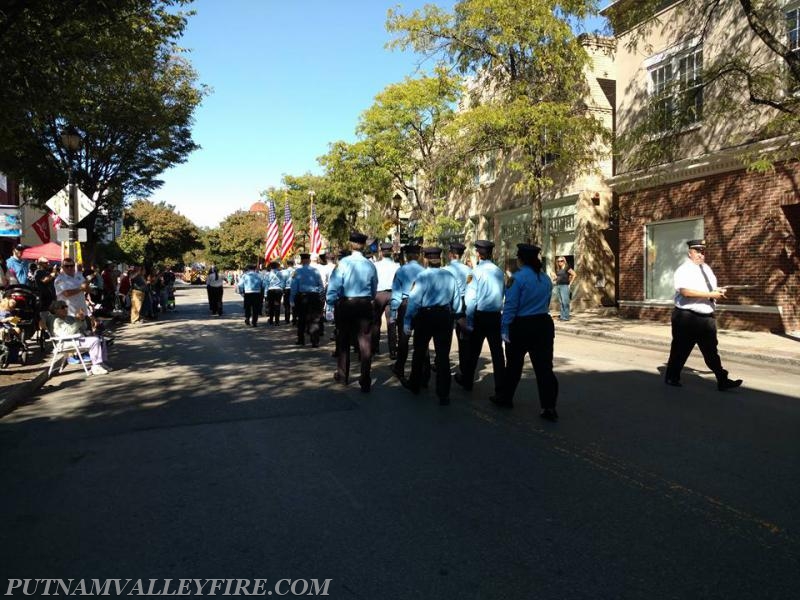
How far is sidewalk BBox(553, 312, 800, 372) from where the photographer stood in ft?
36.2

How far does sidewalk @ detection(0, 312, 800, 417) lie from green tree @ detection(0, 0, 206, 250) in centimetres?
354

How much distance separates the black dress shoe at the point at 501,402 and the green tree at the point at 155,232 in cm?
6192

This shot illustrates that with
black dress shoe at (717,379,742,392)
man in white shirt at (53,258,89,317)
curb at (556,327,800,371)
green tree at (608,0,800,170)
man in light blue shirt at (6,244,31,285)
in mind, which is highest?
green tree at (608,0,800,170)

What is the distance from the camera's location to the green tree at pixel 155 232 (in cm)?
6344

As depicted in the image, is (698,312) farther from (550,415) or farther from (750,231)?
(750,231)

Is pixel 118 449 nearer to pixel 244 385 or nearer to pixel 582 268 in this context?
pixel 244 385

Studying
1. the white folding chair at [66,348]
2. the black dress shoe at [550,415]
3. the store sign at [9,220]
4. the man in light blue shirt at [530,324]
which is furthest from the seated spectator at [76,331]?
the store sign at [9,220]

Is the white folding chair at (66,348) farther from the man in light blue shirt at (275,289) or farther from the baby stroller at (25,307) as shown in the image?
the man in light blue shirt at (275,289)

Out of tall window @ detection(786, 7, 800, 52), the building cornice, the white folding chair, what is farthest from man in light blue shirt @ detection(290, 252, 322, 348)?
tall window @ detection(786, 7, 800, 52)

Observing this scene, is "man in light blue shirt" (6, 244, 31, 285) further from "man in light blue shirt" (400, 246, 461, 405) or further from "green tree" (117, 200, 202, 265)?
"green tree" (117, 200, 202, 265)

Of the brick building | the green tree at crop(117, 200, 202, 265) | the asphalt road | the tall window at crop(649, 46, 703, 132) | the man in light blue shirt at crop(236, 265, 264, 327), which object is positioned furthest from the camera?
the green tree at crop(117, 200, 202, 265)

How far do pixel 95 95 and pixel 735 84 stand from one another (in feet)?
49.0

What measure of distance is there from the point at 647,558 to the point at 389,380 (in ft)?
18.2

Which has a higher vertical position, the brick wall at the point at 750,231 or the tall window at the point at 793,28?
the tall window at the point at 793,28
